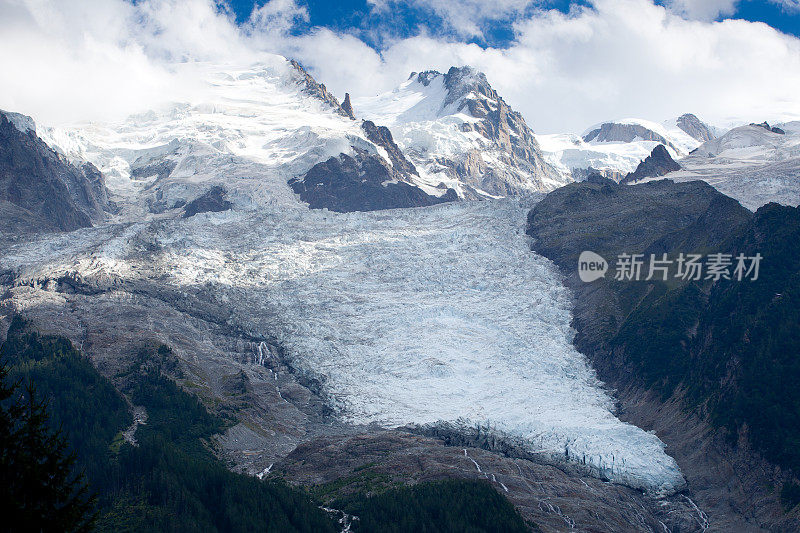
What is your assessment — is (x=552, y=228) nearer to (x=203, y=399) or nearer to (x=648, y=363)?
(x=648, y=363)

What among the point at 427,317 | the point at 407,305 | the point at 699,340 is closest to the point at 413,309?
the point at 407,305

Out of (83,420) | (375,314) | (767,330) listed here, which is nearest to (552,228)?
(375,314)

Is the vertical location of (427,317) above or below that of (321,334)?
above

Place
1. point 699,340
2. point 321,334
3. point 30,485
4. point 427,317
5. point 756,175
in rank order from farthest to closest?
point 756,175
point 427,317
point 321,334
point 699,340
point 30,485

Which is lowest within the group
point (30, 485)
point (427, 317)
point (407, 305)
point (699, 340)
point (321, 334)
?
point (321, 334)

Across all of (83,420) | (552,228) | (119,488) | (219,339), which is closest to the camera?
(119,488)

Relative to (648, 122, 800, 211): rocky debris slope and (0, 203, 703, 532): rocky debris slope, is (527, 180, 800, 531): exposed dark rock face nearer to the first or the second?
(0, 203, 703, 532): rocky debris slope

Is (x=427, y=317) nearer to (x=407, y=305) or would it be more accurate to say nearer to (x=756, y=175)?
(x=407, y=305)

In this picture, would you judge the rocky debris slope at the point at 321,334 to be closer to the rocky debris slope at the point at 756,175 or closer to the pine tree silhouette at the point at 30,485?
the rocky debris slope at the point at 756,175
